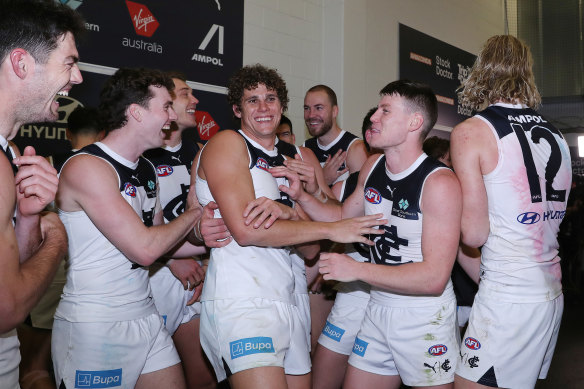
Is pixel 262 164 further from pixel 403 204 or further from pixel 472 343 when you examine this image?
pixel 472 343

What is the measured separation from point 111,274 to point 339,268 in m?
1.03

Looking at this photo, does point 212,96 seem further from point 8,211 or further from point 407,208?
point 8,211

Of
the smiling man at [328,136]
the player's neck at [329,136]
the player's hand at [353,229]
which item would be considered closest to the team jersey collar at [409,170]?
the player's hand at [353,229]

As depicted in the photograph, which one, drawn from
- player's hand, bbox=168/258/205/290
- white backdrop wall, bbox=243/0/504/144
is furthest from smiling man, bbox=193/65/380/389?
white backdrop wall, bbox=243/0/504/144

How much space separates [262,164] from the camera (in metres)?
2.57

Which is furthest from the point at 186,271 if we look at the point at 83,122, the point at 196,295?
the point at 83,122

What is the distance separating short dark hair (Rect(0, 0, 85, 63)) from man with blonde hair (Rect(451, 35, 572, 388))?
158 centimetres

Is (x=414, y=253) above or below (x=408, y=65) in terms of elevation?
below

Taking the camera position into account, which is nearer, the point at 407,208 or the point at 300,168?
the point at 407,208

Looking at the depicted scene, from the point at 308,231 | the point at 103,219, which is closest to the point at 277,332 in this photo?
the point at 308,231

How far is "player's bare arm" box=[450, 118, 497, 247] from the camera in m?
2.28

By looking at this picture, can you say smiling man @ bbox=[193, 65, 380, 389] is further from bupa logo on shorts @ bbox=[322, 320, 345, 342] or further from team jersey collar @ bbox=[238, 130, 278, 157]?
bupa logo on shorts @ bbox=[322, 320, 345, 342]

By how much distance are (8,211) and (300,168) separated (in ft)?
4.90

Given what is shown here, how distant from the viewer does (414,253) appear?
7.98ft
